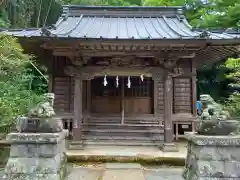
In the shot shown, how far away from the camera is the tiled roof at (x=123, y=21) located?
7168mm

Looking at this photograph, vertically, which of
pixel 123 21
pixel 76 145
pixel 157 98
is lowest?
pixel 76 145

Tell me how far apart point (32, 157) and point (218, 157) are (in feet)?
10.4

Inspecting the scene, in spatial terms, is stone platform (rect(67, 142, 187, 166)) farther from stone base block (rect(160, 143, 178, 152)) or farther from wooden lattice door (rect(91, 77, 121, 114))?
wooden lattice door (rect(91, 77, 121, 114))

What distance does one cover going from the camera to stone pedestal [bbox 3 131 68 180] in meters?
4.03

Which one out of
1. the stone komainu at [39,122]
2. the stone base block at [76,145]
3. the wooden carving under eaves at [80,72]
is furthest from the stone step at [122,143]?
the stone komainu at [39,122]

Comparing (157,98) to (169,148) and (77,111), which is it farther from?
(77,111)

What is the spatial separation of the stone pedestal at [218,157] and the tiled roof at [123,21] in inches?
143

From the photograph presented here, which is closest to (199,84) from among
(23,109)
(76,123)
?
(76,123)

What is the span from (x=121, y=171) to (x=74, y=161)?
1.40m

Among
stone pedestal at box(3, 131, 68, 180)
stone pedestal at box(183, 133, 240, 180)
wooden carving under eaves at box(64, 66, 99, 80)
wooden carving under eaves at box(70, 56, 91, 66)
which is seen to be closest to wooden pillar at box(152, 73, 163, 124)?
wooden carving under eaves at box(64, 66, 99, 80)

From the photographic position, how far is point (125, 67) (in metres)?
7.04

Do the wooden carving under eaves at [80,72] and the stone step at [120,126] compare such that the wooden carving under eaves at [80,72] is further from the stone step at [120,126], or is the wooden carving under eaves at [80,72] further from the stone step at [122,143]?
the stone step at [122,143]

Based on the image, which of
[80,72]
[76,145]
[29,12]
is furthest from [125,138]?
[29,12]

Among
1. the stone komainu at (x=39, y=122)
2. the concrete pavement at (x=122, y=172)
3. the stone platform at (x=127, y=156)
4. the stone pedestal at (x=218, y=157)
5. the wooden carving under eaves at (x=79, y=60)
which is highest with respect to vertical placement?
the wooden carving under eaves at (x=79, y=60)
